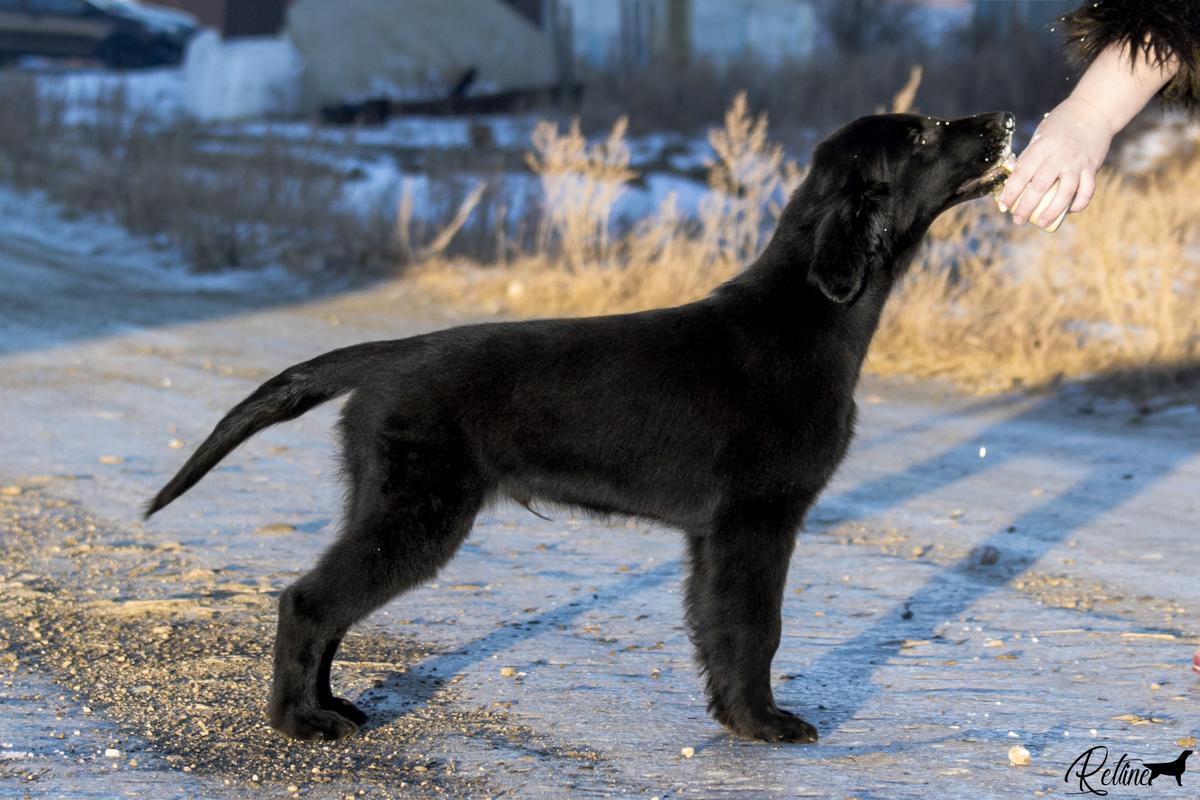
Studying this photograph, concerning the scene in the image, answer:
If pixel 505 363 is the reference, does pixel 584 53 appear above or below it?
above

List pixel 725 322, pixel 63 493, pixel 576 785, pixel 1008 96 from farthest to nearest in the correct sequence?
pixel 1008 96 → pixel 63 493 → pixel 725 322 → pixel 576 785

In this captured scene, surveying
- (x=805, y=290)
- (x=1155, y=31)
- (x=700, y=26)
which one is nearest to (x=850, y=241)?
(x=805, y=290)

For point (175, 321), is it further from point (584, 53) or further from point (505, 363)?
point (584, 53)

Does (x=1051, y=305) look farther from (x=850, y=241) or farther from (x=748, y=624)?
(x=748, y=624)

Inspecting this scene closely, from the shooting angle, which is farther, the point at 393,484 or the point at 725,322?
the point at 725,322

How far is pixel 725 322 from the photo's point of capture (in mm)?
3824

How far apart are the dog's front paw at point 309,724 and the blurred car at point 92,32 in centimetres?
3206

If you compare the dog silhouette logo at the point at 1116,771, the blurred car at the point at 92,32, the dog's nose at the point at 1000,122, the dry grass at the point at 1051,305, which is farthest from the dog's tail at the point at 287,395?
the blurred car at the point at 92,32

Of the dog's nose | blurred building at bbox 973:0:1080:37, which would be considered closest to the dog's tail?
the dog's nose

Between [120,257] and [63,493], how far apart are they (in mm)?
8047

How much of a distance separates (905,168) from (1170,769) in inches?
65.1

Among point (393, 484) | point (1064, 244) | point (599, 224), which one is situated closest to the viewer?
point (393, 484)

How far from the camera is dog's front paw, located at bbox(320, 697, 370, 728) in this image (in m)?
3.67

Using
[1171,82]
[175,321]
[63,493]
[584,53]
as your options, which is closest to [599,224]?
[175,321]
